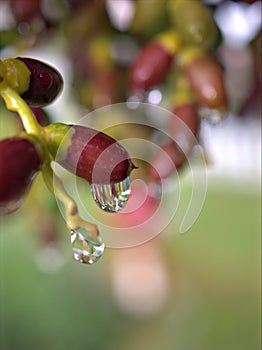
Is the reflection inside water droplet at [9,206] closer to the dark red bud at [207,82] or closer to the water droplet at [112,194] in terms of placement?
the water droplet at [112,194]

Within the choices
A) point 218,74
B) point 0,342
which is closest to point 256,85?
point 218,74

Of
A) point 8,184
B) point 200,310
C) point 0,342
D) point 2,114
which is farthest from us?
point 200,310

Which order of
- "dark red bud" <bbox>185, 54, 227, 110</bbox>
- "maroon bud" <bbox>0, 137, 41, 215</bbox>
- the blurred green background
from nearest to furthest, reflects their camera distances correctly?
"maroon bud" <bbox>0, 137, 41, 215</bbox> < "dark red bud" <bbox>185, 54, 227, 110</bbox> < the blurred green background

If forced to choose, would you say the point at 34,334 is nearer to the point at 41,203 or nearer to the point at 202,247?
the point at 202,247

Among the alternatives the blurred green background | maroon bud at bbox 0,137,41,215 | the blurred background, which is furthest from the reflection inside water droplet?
the blurred green background

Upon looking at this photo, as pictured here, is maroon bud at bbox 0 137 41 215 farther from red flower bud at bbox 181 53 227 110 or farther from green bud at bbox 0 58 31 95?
red flower bud at bbox 181 53 227 110

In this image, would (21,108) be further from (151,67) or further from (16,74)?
(151,67)
